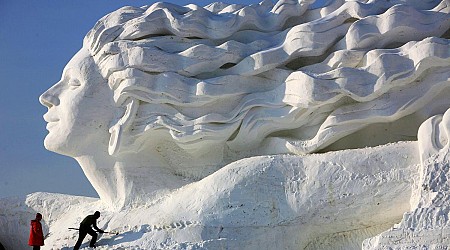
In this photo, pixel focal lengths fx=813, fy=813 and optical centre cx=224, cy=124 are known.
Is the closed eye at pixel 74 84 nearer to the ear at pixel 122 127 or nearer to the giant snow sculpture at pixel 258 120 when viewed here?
the giant snow sculpture at pixel 258 120

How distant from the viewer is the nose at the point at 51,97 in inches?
321

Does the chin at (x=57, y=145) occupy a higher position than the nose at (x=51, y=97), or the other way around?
the nose at (x=51, y=97)

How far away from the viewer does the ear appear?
305 inches

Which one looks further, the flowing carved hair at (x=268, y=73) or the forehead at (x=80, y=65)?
the forehead at (x=80, y=65)

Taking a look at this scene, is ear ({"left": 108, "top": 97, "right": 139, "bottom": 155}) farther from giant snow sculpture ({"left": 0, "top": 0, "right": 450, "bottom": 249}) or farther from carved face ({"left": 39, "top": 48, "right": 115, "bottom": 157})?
carved face ({"left": 39, "top": 48, "right": 115, "bottom": 157})

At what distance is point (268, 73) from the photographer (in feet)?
25.9

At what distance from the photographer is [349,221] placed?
7.20 m

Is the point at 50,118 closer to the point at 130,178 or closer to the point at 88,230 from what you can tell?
the point at 130,178

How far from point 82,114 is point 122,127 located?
0.44 meters

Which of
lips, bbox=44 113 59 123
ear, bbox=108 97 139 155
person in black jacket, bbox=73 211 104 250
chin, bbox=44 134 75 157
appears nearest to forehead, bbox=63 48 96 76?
lips, bbox=44 113 59 123

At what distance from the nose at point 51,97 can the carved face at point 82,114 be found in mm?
30

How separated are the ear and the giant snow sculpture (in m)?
0.01

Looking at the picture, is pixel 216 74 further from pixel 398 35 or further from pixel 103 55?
pixel 398 35

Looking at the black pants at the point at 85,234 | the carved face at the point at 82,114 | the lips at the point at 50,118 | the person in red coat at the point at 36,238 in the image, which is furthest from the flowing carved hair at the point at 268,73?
the person in red coat at the point at 36,238
